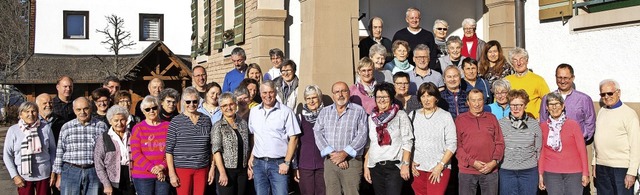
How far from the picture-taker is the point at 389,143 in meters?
6.21

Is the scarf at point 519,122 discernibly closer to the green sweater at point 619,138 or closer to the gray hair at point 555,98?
the gray hair at point 555,98

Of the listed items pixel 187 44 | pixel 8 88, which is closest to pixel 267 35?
pixel 187 44

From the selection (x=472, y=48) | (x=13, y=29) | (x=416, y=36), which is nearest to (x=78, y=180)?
(x=416, y=36)

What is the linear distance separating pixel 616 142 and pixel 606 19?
2.09m

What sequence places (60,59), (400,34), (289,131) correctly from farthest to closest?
(60,59)
(400,34)
(289,131)

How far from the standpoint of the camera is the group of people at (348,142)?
6.11 m

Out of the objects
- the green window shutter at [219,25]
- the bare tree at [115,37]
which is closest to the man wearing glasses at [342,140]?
the green window shutter at [219,25]

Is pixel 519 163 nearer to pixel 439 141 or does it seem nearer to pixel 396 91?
pixel 439 141

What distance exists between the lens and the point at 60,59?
101 ft

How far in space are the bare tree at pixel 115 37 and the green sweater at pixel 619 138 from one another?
25.6 metres

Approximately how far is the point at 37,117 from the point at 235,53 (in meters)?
2.94

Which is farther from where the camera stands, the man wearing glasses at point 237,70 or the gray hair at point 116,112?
the man wearing glasses at point 237,70

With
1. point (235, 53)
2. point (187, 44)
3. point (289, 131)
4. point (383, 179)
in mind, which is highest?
point (187, 44)

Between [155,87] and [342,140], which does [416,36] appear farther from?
[155,87]
